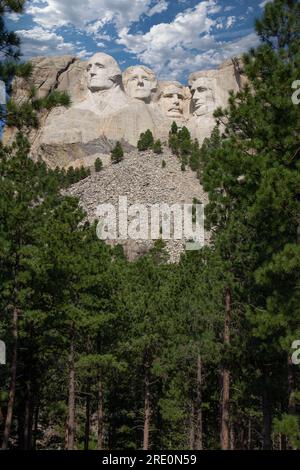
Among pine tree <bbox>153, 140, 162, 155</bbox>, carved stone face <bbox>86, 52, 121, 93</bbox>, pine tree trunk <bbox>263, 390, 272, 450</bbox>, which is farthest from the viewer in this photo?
carved stone face <bbox>86, 52, 121, 93</bbox>

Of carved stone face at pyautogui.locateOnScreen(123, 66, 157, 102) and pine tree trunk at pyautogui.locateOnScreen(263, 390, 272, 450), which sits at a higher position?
carved stone face at pyautogui.locateOnScreen(123, 66, 157, 102)

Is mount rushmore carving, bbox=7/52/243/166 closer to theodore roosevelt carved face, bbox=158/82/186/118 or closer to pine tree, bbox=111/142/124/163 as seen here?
theodore roosevelt carved face, bbox=158/82/186/118

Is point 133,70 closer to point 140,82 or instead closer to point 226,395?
point 140,82

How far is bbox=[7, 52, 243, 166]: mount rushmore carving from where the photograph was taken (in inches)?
4181

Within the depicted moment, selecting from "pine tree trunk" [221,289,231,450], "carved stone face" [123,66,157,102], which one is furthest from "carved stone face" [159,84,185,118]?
"pine tree trunk" [221,289,231,450]

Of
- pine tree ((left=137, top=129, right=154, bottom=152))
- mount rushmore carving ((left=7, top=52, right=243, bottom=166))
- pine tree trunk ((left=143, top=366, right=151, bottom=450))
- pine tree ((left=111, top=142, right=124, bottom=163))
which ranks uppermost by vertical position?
mount rushmore carving ((left=7, top=52, right=243, bottom=166))

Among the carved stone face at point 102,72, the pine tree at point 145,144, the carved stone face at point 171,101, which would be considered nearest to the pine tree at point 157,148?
the pine tree at point 145,144

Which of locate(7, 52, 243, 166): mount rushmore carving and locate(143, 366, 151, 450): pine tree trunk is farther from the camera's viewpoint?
locate(7, 52, 243, 166): mount rushmore carving

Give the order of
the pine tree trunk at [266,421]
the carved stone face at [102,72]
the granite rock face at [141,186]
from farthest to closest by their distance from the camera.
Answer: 1. the carved stone face at [102,72]
2. the granite rock face at [141,186]
3. the pine tree trunk at [266,421]

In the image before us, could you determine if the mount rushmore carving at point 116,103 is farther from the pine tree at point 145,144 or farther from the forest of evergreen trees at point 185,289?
the forest of evergreen trees at point 185,289

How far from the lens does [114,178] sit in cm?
8231

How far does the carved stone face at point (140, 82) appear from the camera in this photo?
121812 millimetres

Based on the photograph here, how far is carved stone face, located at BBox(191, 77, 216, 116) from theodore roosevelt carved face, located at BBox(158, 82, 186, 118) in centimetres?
367

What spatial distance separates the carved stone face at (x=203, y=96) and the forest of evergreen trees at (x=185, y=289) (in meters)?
101
